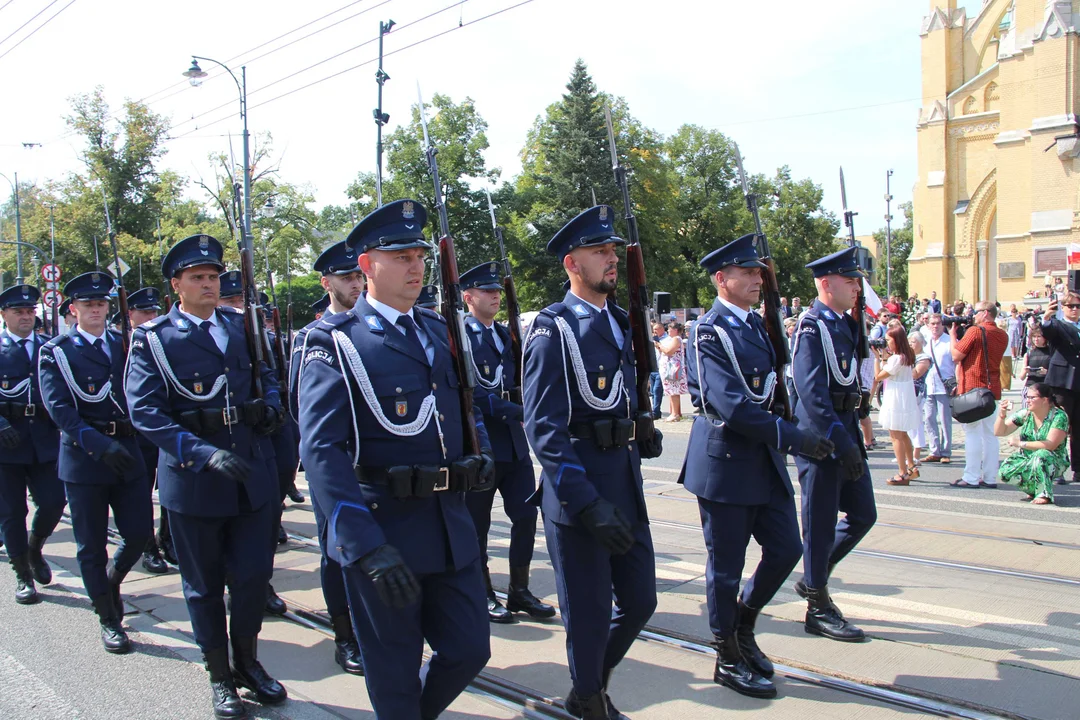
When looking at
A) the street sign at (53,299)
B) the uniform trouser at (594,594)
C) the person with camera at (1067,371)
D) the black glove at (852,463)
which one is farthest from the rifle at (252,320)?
the person with camera at (1067,371)

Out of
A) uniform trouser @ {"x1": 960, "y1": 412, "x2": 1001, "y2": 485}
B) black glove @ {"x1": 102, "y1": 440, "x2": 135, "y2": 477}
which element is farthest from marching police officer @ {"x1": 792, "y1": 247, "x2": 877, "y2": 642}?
uniform trouser @ {"x1": 960, "y1": 412, "x2": 1001, "y2": 485}

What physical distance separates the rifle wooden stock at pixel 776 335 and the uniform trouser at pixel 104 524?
12.7ft

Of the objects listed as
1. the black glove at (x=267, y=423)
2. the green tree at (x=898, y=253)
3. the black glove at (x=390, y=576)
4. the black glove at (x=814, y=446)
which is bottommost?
the black glove at (x=390, y=576)

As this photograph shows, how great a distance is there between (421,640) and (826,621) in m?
2.77

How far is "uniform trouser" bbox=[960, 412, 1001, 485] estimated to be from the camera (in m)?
9.58

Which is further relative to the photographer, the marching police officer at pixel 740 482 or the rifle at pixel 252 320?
the rifle at pixel 252 320

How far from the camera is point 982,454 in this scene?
378 inches

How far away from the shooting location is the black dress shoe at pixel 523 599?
5.47m

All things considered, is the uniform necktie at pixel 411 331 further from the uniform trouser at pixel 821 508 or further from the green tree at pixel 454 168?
the green tree at pixel 454 168

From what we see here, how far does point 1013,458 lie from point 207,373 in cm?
800

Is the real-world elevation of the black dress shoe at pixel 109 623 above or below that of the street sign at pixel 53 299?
below

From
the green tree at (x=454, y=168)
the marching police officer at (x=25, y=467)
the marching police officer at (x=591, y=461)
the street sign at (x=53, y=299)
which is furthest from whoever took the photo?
the green tree at (x=454, y=168)

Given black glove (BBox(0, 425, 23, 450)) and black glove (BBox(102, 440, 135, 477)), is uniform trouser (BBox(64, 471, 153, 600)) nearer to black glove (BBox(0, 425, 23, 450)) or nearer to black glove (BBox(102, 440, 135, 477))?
black glove (BBox(102, 440, 135, 477))

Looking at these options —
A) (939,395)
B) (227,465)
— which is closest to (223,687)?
(227,465)
